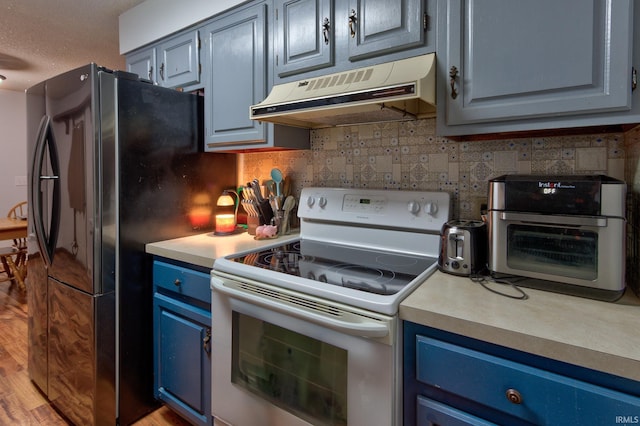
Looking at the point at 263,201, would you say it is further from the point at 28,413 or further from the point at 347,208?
the point at 28,413

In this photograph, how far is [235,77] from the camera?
176 centimetres

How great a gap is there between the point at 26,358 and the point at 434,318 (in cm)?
273

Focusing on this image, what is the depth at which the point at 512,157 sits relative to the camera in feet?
4.43

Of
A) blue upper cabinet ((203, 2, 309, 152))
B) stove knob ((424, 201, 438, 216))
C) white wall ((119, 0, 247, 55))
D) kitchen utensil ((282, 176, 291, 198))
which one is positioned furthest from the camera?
kitchen utensil ((282, 176, 291, 198))

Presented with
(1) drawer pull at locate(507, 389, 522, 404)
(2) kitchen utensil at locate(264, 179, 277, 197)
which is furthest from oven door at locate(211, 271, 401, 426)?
(2) kitchen utensil at locate(264, 179, 277, 197)

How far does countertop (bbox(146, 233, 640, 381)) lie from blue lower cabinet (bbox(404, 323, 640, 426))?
0.13 feet

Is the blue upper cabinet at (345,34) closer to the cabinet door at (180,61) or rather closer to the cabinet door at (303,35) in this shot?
the cabinet door at (303,35)

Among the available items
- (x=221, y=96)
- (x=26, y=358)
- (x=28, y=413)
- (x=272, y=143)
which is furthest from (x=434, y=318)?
(x=26, y=358)

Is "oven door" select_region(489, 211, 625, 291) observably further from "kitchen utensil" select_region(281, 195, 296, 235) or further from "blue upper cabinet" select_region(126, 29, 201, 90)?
"blue upper cabinet" select_region(126, 29, 201, 90)

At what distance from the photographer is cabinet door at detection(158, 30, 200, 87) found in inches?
76.6

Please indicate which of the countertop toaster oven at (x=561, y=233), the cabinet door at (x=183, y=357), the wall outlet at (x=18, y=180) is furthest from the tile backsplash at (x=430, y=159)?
the wall outlet at (x=18, y=180)

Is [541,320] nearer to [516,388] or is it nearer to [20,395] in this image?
[516,388]

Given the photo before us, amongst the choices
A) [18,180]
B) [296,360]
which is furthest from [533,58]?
[18,180]

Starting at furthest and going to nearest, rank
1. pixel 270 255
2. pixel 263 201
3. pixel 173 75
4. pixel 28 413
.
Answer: pixel 173 75
pixel 263 201
pixel 28 413
pixel 270 255
